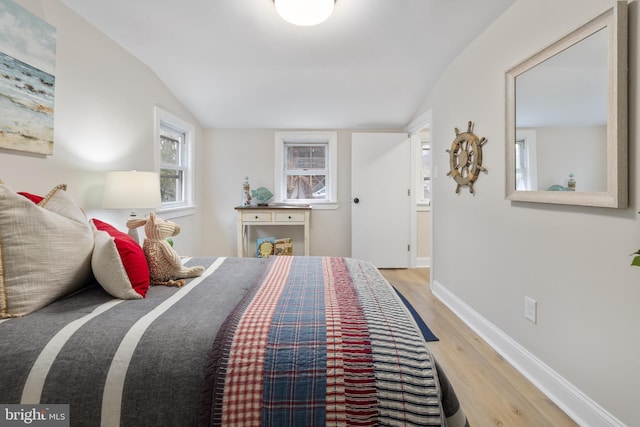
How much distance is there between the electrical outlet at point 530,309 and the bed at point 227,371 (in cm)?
118

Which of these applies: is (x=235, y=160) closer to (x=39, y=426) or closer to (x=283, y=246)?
(x=283, y=246)

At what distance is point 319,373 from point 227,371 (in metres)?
0.24

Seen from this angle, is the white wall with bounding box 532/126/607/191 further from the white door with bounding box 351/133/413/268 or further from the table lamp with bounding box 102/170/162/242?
the table lamp with bounding box 102/170/162/242

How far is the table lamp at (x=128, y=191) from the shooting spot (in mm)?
2018

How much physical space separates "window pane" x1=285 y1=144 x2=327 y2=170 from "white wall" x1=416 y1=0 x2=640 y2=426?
6.23 ft

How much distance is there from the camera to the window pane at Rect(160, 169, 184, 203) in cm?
329

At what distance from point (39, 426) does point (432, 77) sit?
3448mm

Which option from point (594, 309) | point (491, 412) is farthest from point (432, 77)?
point (491, 412)


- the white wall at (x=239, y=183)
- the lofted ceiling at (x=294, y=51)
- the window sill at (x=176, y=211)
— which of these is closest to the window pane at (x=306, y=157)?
the white wall at (x=239, y=183)

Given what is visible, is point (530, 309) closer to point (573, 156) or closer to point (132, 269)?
point (573, 156)

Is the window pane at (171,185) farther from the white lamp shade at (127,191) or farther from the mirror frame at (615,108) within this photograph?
the mirror frame at (615,108)

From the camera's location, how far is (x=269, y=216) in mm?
Result: 3705

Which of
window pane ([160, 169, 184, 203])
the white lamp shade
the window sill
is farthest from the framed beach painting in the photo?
window pane ([160, 169, 184, 203])

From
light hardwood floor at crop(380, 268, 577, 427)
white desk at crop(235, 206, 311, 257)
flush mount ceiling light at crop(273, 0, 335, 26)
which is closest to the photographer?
light hardwood floor at crop(380, 268, 577, 427)
